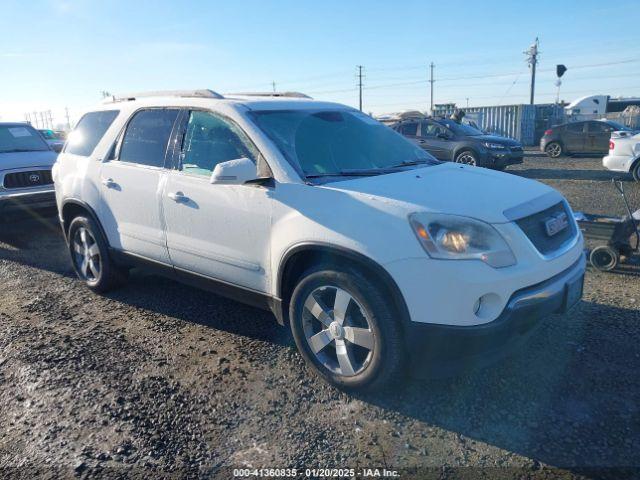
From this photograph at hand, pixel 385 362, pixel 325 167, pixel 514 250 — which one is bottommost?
pixel 385 362

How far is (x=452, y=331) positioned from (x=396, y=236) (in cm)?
58

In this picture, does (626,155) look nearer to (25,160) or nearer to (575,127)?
(575,127)

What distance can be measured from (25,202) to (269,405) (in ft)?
19.6

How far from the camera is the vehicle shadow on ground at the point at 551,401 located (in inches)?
105

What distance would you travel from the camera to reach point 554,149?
A: 20.4m

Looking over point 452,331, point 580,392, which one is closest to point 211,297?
point 452,331

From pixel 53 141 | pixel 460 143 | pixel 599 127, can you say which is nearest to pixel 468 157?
pixel 460 143

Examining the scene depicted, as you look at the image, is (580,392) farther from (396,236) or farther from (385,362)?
(396,236)

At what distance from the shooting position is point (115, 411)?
3.16 metres

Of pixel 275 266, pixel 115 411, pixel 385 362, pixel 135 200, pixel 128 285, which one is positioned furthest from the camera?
pixel 128 285

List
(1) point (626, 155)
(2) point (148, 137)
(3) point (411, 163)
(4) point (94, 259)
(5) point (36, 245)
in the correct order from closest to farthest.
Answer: (3) point (411, 163) < (2) point (148, 137) < (4) point (94, 259) < (5) point (36, 245) < (1) point (626, 155)

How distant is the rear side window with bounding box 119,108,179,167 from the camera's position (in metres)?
4.18

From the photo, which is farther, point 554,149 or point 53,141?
point 554,149

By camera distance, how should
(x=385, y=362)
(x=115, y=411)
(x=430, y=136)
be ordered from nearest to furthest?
(x=385, y=362) < (x=115, y=411) < (x=430, y=136)
